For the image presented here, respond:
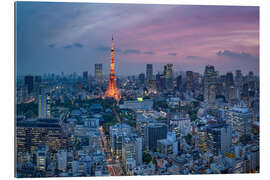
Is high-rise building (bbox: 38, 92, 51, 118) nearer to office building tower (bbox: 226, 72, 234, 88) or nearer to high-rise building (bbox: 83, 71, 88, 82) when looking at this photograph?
high-rise building (bbox: 83, 71, 88, 82)

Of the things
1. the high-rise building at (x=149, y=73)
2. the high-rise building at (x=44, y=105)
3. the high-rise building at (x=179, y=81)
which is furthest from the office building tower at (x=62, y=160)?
the high-rise building at (x=179, y=81)

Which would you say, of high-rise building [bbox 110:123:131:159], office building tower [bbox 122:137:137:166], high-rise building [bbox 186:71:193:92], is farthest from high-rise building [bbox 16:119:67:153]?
high-rise building [bbox 186:71:193:92]

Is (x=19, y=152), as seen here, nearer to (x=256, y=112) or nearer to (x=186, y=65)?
(x=186, y=65)

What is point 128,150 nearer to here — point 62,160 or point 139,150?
point 139,150

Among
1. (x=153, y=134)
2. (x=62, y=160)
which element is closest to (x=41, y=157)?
(x=62, y=160)

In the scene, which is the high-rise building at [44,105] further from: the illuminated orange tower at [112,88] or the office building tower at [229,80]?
the office building tower at [229,80]
